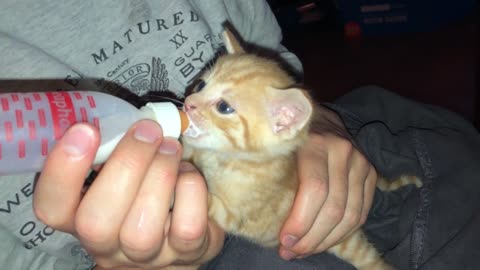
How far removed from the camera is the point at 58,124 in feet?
2.37

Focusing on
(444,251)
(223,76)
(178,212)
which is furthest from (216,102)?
(444,251)

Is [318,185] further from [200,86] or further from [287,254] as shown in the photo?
[200,86]

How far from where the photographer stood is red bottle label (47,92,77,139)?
2.36 feet

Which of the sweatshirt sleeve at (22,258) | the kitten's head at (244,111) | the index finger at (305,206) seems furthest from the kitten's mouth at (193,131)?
the sweatshirt sleeve at (22,258)

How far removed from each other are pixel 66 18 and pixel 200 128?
393 mm

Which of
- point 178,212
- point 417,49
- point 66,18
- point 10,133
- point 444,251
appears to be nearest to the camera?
point 10,133

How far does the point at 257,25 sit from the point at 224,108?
1.78ft

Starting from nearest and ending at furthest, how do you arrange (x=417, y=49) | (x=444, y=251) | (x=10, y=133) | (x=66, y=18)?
(x=10, y=133)
(x=66, y=18)
(x=444, y=251)
(x=417, y=49)

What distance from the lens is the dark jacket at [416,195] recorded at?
1146mm

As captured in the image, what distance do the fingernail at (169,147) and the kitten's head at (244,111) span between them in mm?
220

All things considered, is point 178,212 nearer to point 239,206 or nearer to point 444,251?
point 239,206

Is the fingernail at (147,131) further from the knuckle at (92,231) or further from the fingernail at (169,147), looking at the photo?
the knuckle at (92,231)

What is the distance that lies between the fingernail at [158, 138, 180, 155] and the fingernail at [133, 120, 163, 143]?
0.11 ft

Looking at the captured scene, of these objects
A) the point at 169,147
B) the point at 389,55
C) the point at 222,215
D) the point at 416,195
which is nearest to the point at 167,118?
the point at 169,147
